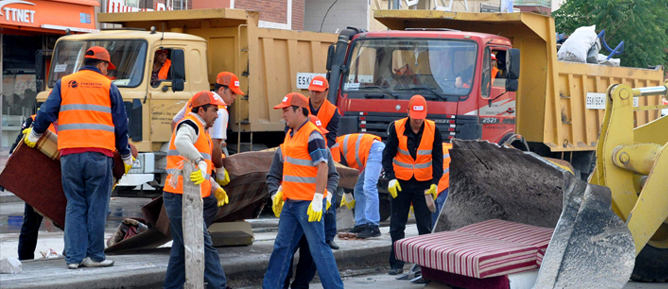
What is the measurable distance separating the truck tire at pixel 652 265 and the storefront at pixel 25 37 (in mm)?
12208

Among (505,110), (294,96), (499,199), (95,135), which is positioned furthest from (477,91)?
(95,135)

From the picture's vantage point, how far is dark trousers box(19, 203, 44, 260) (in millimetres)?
6719

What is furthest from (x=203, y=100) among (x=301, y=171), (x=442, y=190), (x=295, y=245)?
(x=442, y=190)

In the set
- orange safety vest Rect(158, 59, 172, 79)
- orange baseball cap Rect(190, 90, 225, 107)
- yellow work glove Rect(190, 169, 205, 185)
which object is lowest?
yellow work glove Rect(190, 169, 205, 185)

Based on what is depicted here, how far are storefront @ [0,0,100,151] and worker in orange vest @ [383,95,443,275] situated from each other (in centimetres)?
1061

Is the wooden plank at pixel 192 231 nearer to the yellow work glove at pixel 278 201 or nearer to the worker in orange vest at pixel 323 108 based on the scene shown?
the yellow work glove at pixel 278 201

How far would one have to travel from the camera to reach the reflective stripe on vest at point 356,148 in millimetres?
8492

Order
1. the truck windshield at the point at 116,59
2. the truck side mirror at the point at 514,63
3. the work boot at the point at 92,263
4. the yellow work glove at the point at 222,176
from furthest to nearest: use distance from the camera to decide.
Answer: the truck side mirror at the point at 514,63
the truck windshield at the point at 116,59
the yellow work glove at the point at 222,176
the work boot at the point at 92,263

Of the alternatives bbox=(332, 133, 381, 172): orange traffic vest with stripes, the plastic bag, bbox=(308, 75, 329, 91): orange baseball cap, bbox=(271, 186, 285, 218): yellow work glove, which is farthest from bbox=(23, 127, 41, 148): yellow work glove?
the plastic bag

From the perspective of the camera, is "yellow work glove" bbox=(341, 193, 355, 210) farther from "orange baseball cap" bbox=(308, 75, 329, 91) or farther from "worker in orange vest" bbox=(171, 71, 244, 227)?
"worker in orange vest" bbox=(171, 71, 244, 227)

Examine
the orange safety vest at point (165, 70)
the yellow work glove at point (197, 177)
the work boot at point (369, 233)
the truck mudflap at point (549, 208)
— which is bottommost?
the work boot at point (369, 233)

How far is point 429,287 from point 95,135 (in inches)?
108

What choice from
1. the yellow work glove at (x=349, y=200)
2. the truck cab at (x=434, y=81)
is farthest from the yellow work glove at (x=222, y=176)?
the truck cab at (x=434, y=81)

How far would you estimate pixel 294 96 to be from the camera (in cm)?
575
